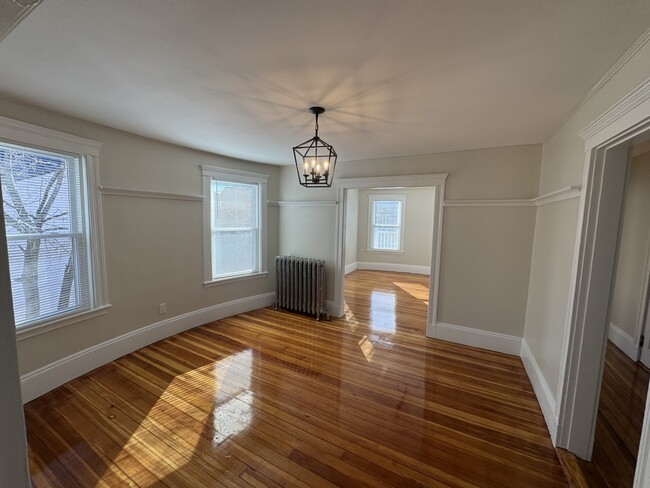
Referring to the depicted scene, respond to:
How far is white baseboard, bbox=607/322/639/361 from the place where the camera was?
313cm

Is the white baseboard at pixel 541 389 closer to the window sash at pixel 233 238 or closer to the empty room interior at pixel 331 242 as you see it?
the empty room interior at pixel 331 242

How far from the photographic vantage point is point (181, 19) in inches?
48.9

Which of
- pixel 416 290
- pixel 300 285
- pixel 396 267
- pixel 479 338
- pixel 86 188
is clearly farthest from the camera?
pixel 396 267

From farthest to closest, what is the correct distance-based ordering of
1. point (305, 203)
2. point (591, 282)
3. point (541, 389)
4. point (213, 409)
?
point (305, 203), point (541, 389), point (213, 409), point (591, 282)

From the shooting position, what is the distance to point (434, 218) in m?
3.58

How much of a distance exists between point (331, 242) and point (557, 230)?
2.73 metres

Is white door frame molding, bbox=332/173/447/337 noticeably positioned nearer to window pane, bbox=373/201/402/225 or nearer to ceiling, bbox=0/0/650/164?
ceiling, bbox=0/0/650/164

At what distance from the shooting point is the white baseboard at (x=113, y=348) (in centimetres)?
240

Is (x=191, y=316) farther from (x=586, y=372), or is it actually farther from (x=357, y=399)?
(x=586, y=372)

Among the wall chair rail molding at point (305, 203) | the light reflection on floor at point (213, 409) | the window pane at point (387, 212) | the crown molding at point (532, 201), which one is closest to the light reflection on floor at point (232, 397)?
the light reflection on floor at point (213, 409)

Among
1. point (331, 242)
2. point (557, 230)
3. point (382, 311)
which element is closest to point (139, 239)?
point (331, 242)

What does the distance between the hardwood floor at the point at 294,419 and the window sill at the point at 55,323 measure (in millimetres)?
547

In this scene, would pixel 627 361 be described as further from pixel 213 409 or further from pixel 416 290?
pixel 213 409

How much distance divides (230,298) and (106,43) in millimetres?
3479
